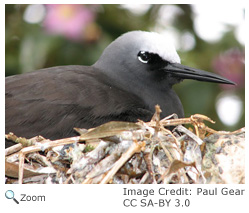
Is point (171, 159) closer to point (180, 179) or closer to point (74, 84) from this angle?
point (180, 179)

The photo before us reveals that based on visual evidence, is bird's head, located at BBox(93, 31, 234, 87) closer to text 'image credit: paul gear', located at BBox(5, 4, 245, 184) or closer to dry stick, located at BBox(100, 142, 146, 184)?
text 'image credit: paul gear', located at BBox(5, 4, 245, 184)

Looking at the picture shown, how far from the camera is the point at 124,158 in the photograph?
2.76 meters

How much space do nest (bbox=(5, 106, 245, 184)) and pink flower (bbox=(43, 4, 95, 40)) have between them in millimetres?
1850

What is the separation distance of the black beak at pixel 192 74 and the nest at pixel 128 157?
2.84 feet

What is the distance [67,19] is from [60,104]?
1476 mm

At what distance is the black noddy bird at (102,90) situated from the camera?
133 inches

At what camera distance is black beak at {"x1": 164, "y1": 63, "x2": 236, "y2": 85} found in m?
3.88

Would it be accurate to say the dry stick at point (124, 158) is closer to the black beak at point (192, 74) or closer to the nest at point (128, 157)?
the nest at point (128, 157)

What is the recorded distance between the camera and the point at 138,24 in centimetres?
504

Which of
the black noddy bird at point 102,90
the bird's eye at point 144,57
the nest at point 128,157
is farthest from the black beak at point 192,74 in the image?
the nest at point 128,157

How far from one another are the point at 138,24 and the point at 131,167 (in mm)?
2441

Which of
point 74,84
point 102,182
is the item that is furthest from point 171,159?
point 74,84
